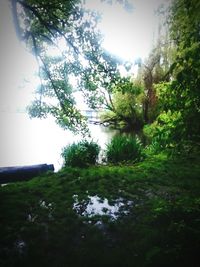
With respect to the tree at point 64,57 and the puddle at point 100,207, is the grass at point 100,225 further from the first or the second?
the tree at point 64,57

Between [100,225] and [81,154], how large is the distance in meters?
5.94

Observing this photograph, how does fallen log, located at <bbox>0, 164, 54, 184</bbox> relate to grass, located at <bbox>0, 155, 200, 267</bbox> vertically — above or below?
below

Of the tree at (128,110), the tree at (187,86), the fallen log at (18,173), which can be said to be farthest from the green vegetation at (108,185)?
the tree at (128,110)

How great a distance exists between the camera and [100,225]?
182 inches

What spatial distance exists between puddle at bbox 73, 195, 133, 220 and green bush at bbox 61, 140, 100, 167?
13.6 feet

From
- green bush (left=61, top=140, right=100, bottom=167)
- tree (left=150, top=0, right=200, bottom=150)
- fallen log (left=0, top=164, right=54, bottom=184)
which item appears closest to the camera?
tree (left=150, top=0, right=200, bottom=150)

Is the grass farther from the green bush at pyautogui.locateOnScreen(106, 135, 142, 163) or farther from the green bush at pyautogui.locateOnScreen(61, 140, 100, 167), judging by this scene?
the green bush at pyautogui.locateOnScreen(106, 135, 142, 163)

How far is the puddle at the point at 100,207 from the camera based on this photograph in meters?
5.18

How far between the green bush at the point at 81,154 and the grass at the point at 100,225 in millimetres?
2845

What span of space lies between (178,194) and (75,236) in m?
3.06

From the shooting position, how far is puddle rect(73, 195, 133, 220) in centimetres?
518

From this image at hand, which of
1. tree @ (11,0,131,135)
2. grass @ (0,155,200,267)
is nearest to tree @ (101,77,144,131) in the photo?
tree @ (11,0,131,135)

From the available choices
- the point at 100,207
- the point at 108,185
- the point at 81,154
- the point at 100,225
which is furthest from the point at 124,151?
the point at 100,225

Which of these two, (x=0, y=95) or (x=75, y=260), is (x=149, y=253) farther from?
(x=0, y=95)
